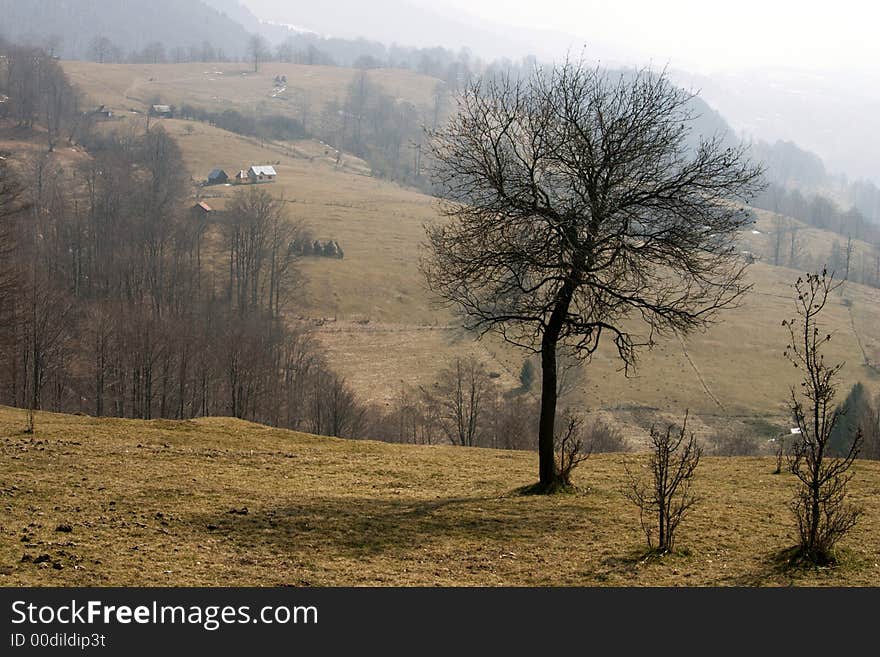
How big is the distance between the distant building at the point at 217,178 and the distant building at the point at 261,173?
13.9 feet

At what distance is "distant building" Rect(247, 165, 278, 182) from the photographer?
132m

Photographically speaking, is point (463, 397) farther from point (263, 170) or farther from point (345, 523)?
point (263, 170)

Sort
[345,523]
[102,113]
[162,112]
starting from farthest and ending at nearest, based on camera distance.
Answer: [162,112]
[102,113]
[345,523]

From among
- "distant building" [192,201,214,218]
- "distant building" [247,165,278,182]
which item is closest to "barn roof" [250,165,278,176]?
"distant building" [247,165,278,182]

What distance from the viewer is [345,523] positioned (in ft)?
45.1

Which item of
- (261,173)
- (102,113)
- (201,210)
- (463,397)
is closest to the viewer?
(463,397)

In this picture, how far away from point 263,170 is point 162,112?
54.9 meters

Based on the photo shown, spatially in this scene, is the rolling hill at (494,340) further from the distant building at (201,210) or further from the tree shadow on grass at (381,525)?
the tree shadow on grass at (381,525)

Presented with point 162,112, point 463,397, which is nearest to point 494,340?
point 463,397

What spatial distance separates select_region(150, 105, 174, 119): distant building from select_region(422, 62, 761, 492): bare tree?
565ft

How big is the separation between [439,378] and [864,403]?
112ft

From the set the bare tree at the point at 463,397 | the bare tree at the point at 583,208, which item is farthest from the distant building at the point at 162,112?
the bare tree at the point at 583,208

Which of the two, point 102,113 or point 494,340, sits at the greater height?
point 102,113

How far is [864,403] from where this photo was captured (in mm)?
61594
